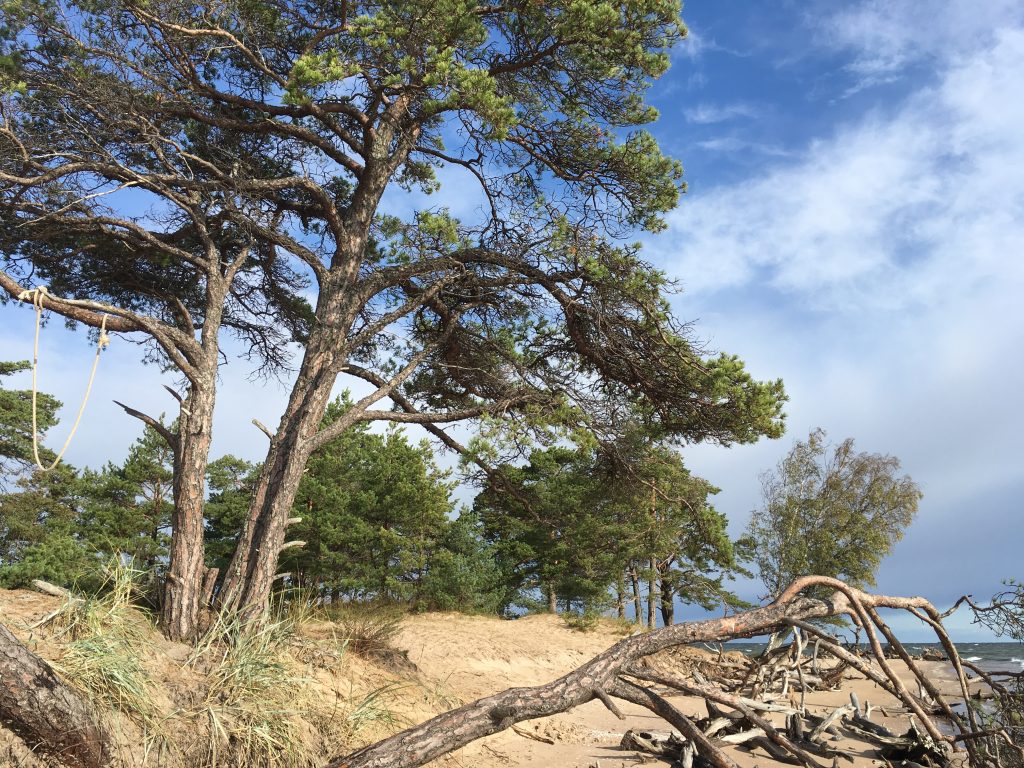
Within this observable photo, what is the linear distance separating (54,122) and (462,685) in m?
9.54

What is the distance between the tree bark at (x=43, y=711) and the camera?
11.9 feet

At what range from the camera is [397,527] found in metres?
20.3

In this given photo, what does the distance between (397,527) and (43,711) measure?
661 inches

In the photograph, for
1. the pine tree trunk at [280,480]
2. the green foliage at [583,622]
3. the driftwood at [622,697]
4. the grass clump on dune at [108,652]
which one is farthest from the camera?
the green foliage at [583,622]

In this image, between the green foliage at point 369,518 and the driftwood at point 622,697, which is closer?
the driftwood at point 622,697

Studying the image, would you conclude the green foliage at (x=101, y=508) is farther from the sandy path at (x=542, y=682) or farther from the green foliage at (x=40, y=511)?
the sandy path at (x=542, y=682)

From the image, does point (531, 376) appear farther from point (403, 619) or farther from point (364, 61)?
point (403, 619)

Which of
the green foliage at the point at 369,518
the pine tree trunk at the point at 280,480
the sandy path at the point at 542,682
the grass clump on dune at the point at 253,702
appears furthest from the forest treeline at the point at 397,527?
the grass clump on dune at the point at 253,702

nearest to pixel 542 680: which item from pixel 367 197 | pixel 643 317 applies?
pixel 643 317

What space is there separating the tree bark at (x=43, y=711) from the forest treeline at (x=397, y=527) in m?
12.2

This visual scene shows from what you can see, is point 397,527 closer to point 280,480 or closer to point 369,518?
point 369,518

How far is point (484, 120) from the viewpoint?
8.02 metres

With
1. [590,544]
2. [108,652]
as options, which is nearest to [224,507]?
[590,544]

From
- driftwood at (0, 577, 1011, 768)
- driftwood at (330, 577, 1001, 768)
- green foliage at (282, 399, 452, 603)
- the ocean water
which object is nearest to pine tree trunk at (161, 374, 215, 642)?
driftwood at (0, 577, 1011, 768)
